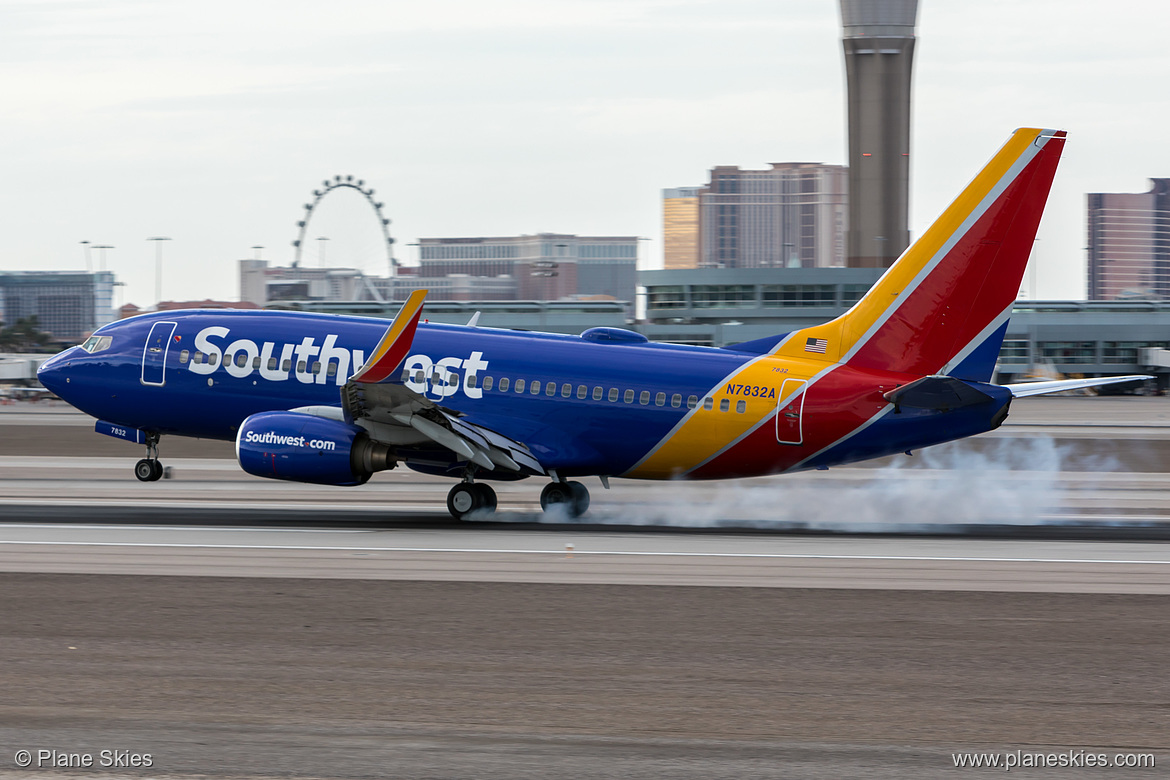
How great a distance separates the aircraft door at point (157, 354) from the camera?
92.7 ft

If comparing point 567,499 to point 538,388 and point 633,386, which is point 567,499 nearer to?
point 538,388

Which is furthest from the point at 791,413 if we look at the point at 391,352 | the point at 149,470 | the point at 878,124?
the point at 878,124

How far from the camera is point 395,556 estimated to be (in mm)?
21328

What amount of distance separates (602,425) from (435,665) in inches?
Answer: 483

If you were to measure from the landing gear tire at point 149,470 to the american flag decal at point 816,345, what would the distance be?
50.9 ft

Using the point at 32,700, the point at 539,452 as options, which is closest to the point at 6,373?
the point at 539,452

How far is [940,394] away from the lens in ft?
77.5

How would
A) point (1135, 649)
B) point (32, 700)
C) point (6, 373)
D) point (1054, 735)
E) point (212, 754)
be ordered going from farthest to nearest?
point (6, 373), point (1135, 649), point (32, 700), point (1054, 735), point (212, 754)

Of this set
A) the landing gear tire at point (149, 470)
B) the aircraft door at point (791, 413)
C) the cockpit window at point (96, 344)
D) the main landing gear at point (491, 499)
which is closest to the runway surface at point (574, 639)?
the main landing gear at point (491, 499)

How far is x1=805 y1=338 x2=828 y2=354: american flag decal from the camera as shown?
2541 cm

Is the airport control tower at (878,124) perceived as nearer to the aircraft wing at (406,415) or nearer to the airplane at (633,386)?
the airplane at (633,386)

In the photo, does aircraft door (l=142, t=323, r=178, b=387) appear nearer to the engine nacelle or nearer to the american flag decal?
the engine nacelle

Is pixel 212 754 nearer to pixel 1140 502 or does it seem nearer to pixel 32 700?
pixel 32 700

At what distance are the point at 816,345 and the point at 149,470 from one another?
1588 centimetres
